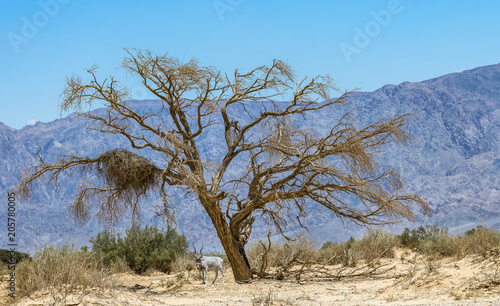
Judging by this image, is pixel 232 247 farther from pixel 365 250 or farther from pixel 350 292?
pixel 365 250

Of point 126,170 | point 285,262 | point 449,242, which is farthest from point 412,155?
point 126,170

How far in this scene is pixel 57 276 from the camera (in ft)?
34.0

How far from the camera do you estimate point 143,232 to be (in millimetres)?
22016

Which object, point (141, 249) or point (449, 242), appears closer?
point (449, 242)

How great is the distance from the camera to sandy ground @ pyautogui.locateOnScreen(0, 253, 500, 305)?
994 cm

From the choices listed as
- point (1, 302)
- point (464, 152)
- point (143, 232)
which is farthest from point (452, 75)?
point (1, 302)

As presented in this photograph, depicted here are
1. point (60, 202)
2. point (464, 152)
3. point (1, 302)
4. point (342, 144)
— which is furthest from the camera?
point (464, 152)

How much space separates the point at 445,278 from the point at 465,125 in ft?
425

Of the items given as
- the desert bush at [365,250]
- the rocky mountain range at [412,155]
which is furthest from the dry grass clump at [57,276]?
the rocky mountain range at [412,155]

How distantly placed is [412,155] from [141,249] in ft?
349

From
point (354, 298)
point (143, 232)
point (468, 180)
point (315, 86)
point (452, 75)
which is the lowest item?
point (354, 298)

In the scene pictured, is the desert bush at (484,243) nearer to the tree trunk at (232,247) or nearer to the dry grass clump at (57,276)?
the tree trunk at (232,247)

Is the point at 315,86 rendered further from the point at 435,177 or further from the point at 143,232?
the point at 435,177

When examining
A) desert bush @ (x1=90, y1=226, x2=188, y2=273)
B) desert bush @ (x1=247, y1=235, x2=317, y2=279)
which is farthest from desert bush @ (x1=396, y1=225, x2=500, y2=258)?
desert bush @ (x1=90, y1=226, x2=188, y2=273)
